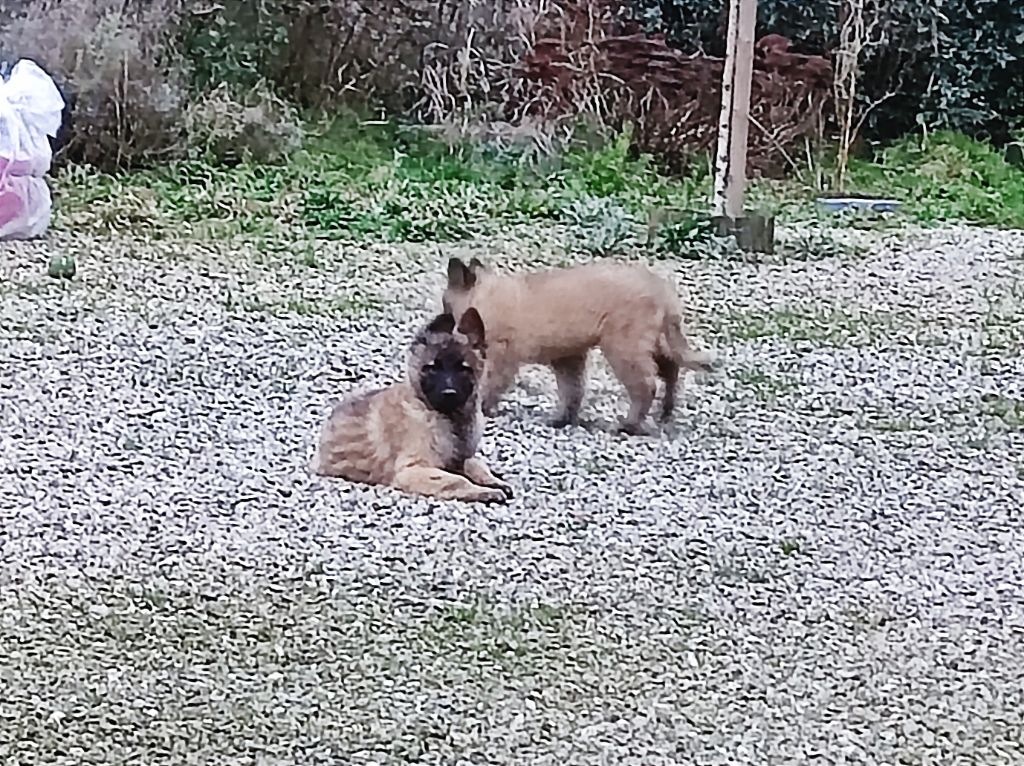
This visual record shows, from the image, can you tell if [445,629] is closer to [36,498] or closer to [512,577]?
[512,577]

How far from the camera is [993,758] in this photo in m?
3.08

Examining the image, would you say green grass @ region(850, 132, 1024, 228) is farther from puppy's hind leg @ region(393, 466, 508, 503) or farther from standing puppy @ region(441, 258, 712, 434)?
puppy's hind leg @ region(393, 466, 508, 503)

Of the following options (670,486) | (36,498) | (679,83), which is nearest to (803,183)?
(679,83)

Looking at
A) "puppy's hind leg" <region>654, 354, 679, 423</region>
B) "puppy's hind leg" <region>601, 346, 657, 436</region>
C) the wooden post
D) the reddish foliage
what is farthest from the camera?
the reddish foliage

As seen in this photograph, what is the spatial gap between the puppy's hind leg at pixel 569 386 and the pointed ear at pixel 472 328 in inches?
28.6

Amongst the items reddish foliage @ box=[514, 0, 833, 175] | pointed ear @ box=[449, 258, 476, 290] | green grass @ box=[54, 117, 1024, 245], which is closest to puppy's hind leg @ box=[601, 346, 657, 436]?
pointed ear @ box=[449, 258, 476, 290]

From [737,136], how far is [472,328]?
443 centimetres

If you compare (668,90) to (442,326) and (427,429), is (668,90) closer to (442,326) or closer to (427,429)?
(442,326)

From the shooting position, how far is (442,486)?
14.7 feet

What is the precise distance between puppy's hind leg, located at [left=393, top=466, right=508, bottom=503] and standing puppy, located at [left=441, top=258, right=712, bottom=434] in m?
0.74

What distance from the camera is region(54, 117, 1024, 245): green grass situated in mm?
8875

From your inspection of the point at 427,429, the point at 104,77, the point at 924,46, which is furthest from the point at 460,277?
the point at 924,46

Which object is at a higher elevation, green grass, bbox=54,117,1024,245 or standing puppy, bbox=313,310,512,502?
standing puppy, bbox=313,310,512,502

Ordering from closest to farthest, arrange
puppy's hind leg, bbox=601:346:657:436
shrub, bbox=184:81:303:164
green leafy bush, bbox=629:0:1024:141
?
puppy's hind leg, bbox=601:346:657:436, shrub, bbox=184:81:303:164, green leafy bush, bbox=629:0:1024:141
